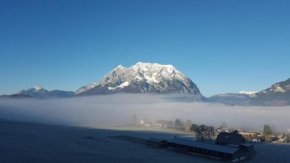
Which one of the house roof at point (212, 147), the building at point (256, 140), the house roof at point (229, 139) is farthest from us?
the building at point (256, 140)

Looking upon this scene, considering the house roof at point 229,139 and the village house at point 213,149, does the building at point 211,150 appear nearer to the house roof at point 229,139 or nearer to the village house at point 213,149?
the village house at point 213,149

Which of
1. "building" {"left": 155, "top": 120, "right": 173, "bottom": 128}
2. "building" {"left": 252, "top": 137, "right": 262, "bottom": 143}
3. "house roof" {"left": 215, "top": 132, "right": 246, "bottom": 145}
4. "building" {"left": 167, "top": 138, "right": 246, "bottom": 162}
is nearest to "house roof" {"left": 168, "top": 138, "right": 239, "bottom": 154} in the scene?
"building" {"left": 167, "top": 138, "right": 246, "bottom": 162}

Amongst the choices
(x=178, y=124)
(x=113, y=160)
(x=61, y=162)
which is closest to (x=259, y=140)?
(x=178, y=124)

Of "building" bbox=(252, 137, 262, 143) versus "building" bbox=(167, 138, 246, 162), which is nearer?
"building" bbox=(167, 138, 246, 162)

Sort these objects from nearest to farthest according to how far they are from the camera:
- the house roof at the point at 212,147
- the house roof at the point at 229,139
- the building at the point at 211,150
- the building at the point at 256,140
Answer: the building at the point at 211,150
the house roof at the point at 212,147
the house roof at the point at 229,139
the building at the point at 256,140

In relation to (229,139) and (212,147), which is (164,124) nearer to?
(229,139)

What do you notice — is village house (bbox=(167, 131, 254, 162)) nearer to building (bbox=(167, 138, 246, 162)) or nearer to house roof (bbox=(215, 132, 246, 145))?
building (bbox=(167, 138, 246, 162))

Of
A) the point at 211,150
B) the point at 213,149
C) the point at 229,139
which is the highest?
the point at 229,139

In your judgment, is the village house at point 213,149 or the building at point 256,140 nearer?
the village house at point 213,149

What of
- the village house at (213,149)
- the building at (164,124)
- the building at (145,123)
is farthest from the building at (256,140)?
the building at (145,123)

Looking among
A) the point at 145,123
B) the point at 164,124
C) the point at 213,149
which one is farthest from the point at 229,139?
the point at 145,123

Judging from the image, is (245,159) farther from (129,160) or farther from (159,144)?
(129,160)
